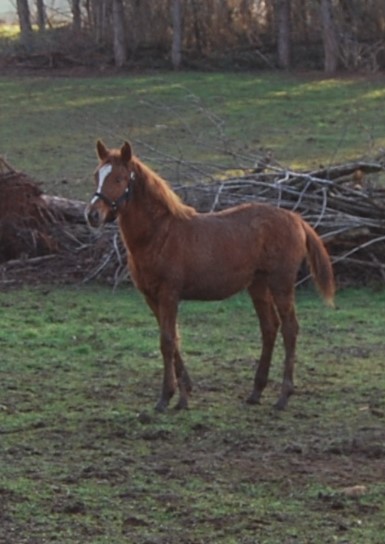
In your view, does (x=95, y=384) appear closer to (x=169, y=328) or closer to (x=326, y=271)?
(x=169, y=328)

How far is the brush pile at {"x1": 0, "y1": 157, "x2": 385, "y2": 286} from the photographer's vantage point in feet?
41.7

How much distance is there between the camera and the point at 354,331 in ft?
36.2

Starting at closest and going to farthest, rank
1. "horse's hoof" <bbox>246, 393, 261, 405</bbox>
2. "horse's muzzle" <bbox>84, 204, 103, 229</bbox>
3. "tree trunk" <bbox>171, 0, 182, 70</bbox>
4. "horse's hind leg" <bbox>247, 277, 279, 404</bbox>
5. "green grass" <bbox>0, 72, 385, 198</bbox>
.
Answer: "horse's muzzle" <bbox>84, 204, 103, 229</bbox> → "horse's hoof" <bbox>246, 393, 261, 405</bbox> → "horse's hind leg" <bbox>247, 277, 279, 404</bbox> → "green grass" <bbox>0, 72, 385, 198</bbox> → "tree trunk" <bbox>171, 0, 182, 70</bbox>

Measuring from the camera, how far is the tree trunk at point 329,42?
31922 millimetres

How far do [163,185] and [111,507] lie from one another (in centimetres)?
288

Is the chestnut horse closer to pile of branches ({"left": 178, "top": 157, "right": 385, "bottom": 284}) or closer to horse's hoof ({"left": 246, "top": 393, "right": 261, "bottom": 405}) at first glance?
horse's hoof ({"left": 246, "top": 393, "right": 261, "bottom": 405})

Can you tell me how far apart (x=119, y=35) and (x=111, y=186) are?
2650cm

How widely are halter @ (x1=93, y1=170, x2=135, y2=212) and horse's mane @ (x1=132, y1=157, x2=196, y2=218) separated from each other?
90 millimetres

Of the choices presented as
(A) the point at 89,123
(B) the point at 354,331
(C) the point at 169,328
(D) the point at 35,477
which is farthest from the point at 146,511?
(A) the point at 89,123

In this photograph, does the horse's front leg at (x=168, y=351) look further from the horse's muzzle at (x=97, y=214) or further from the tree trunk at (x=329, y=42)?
the tree trunk at (x=329, y=42)

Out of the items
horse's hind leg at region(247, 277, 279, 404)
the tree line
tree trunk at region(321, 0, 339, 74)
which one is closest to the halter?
horse's hind leg at region(247, 277, 279, 404)

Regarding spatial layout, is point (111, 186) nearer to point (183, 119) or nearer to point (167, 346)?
point (167, 346)

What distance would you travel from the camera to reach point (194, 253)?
8547mm

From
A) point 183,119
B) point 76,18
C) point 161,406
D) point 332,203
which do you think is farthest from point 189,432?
point 76,18
